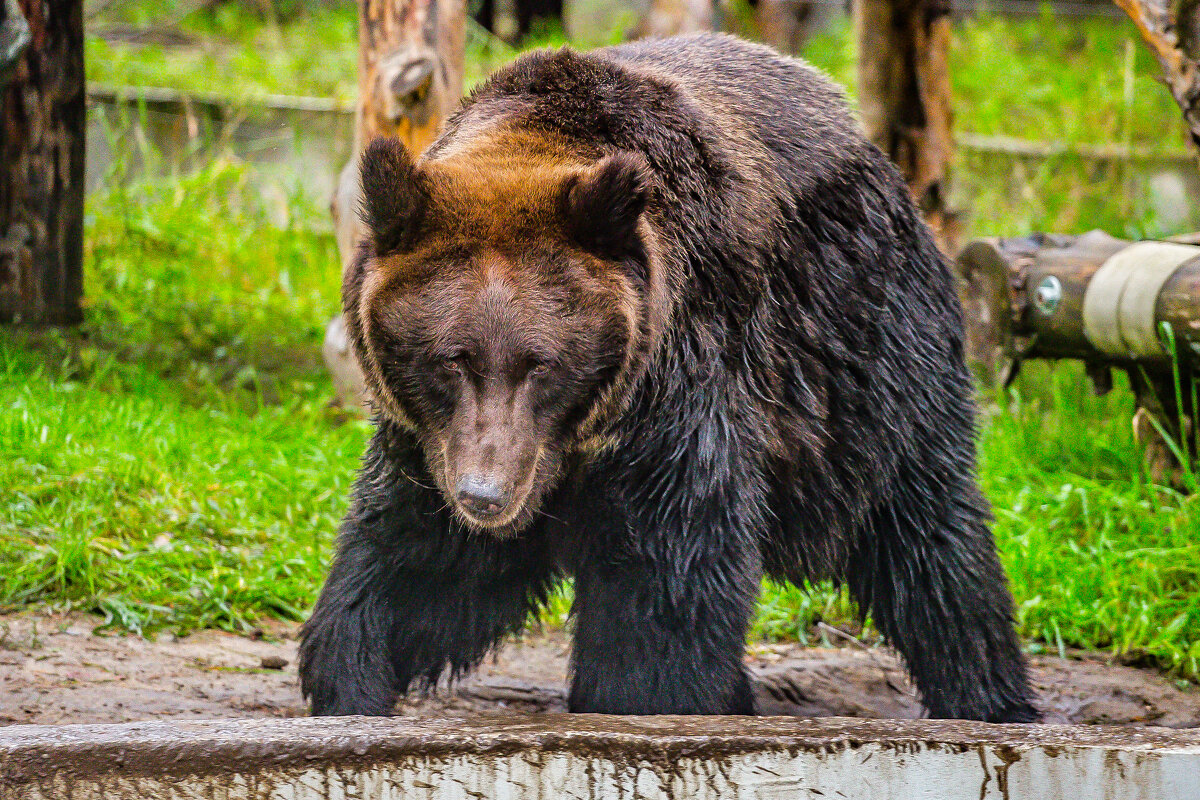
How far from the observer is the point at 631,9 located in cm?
1494

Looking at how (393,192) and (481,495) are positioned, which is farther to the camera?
(393,192)

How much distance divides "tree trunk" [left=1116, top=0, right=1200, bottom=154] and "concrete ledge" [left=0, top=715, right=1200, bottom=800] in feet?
7.79

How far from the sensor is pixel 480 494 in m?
2.75

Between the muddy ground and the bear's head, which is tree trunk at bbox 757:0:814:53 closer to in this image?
the muddy ground

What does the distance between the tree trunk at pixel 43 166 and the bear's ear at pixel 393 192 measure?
156 inches

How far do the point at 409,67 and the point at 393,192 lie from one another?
286cm

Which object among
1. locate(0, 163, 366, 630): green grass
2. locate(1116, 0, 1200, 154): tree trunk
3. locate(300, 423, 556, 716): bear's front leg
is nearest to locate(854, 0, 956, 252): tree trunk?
locate(1116, 0, 1200, 154): tree trunk

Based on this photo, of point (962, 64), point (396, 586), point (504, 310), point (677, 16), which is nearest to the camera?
point (504, 310)

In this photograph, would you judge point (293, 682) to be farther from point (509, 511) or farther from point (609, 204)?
point (609, 204)

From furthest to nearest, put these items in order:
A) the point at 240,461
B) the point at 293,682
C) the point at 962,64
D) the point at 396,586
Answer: the point at 962,64
the point at 240,461
the point at 293,682
the point at 396,586

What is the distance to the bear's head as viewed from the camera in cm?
284

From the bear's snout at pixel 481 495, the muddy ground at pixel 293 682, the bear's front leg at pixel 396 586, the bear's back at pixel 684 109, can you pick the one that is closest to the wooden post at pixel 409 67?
the muddy ground at pixel 293 682

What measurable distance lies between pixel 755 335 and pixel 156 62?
855 centimetres

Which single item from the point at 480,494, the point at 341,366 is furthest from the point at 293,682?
the point at 341,366
